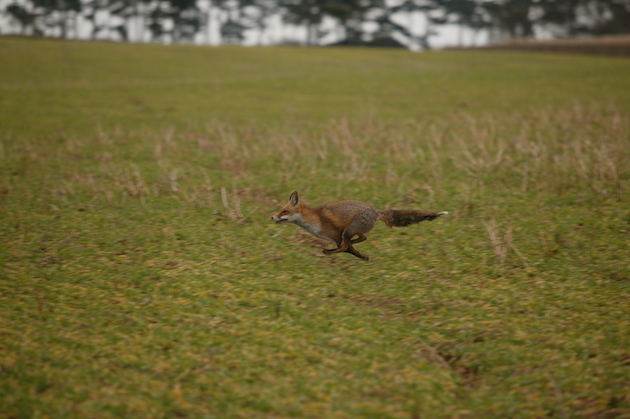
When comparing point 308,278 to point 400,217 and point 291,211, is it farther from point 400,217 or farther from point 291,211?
point 400,217

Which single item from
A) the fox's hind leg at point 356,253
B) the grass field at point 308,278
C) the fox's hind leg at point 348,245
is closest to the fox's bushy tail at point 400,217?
the fox's hind leg at point 348,245

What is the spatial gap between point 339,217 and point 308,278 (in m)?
1.15

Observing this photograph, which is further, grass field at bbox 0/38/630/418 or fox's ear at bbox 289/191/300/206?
fox's ear at bbox 289/191/300/206

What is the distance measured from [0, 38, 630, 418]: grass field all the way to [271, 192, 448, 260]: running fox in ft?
2.43

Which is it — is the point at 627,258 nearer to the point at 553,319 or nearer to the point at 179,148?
the point at 553,319

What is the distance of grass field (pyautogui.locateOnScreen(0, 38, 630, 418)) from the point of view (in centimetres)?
639

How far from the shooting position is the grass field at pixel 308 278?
639cm

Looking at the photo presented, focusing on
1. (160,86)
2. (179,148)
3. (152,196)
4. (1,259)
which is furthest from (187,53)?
(1,259)

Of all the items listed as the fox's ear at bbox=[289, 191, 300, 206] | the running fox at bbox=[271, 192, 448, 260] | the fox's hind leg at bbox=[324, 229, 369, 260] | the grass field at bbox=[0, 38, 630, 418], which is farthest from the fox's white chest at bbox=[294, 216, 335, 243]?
the grass field at bbox=[0, 38, 630, 418]

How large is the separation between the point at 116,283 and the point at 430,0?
91959 millimetres

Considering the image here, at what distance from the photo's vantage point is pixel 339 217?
902 centimetres

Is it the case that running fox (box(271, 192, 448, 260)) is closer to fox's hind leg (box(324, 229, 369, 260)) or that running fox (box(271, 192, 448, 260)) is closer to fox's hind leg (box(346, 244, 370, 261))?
fox's hind leg (box(324, 229, 369, 260))

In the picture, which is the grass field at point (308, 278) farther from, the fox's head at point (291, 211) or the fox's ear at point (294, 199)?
the fox's ear at point (294, 199)

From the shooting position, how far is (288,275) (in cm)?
920
